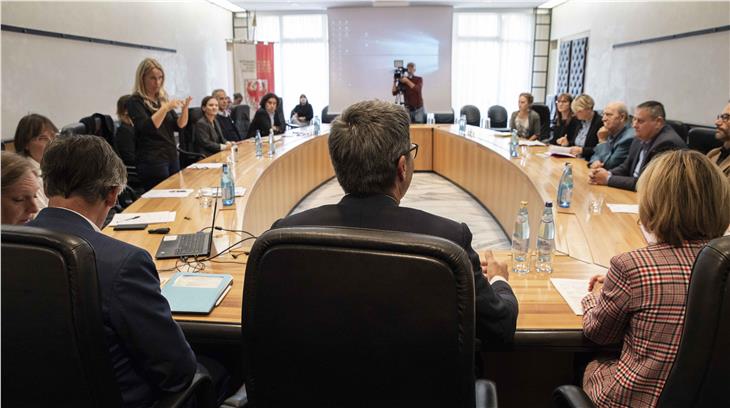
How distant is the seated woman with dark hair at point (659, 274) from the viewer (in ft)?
4.00

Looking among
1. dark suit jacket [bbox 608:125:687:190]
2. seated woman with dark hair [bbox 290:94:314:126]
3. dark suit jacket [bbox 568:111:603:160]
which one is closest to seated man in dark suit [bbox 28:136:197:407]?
dark suit jacket [bbox 608:125:687:190]

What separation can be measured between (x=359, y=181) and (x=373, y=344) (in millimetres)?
462

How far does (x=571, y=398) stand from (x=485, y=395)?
0.68 ft

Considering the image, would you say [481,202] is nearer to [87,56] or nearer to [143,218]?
[143,218]

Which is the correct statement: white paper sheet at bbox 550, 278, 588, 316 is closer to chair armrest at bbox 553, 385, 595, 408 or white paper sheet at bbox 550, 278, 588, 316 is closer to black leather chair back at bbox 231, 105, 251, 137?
chair armrest at bbox 553, 385, 595, 408

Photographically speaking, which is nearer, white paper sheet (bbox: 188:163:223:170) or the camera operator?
white paper sheet (bbox: 188:163:223:170)

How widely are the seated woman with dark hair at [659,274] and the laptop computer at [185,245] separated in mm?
1490

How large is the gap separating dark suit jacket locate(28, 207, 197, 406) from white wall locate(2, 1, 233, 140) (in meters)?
4.51

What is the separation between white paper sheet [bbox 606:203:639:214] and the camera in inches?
112

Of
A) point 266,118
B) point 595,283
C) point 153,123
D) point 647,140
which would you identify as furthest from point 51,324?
point 266,118

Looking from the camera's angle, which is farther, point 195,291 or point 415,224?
point 195,291

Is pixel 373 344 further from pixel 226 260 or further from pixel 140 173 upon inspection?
pixel 140 173

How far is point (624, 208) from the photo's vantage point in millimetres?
2893

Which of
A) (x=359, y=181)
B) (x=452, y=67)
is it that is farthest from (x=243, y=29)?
(x=359, y=181)
